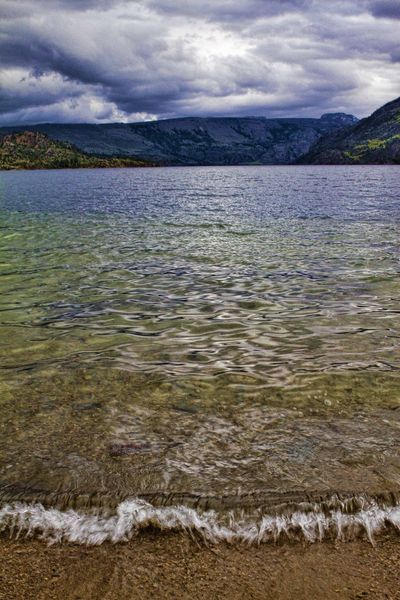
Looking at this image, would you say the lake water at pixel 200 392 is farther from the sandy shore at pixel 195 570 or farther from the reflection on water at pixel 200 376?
the sandy shore at pixel 195 570

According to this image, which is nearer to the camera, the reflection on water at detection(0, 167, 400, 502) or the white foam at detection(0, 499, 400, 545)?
the white foam at detection(0, 499, 400, 545)

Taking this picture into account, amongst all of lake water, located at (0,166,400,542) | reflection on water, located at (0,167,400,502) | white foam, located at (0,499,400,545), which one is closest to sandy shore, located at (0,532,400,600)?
white foam, located at (0,499,400,545)

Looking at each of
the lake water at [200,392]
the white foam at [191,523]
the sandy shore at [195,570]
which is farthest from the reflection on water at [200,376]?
the sandy shore at [195,570]

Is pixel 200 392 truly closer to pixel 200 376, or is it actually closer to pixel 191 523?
pixel 200 376

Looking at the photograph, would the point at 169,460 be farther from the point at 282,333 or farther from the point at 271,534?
the point at 282,333

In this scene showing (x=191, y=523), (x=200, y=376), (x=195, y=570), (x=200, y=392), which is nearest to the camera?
(x=195, y=570)

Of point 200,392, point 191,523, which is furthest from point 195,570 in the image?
point 200,392

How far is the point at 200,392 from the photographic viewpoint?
9188mm

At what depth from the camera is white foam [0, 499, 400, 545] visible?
210 inches

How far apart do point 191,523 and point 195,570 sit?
2.27 ft

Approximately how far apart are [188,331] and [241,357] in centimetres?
242

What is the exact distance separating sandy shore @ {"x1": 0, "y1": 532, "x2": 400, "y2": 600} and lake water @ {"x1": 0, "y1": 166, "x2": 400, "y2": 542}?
0.31 metres

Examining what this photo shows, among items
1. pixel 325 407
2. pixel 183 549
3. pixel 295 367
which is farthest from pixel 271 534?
pixel 295 367

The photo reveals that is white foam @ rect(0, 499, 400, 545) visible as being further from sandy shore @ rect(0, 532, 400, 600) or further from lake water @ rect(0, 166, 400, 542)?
sandy shore @ rect(0, 532, 400, 600)
